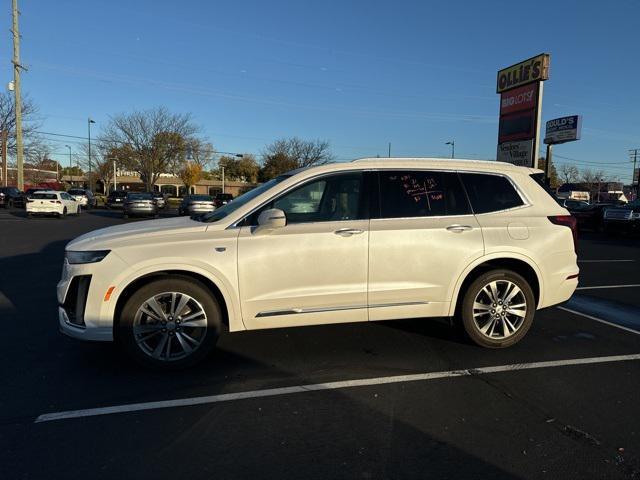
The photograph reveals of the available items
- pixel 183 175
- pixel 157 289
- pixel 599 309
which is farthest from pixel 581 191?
pixel 157 289

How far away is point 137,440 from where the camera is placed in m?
3.10

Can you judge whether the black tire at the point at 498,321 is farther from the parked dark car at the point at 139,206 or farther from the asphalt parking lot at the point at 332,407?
the parked dark car at the point at 139,206

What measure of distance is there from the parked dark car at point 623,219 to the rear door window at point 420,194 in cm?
1850

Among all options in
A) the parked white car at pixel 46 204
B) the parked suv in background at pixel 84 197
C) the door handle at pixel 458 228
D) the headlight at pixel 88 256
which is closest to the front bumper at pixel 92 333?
the headlight at pixel 88 256

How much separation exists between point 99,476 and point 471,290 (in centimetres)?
360

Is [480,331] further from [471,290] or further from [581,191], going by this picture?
[581,191]

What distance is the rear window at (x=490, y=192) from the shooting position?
485 centimetres

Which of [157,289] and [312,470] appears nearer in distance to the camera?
[312,470]

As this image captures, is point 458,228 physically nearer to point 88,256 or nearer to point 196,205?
point 88,256

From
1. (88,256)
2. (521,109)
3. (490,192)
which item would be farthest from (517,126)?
(88,256)

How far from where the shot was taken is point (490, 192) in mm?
4914

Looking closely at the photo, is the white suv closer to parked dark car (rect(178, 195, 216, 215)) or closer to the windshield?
the windshield

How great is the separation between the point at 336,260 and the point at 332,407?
133 cm

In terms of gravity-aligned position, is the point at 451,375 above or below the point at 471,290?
below
